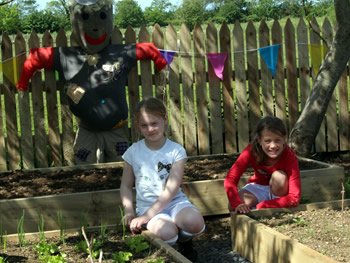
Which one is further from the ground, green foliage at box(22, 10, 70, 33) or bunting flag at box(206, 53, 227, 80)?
green foliage at box(22, 10, 70, 33)

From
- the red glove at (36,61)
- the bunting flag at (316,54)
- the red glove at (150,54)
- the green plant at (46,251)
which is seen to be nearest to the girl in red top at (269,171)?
the green plant at (46,251)

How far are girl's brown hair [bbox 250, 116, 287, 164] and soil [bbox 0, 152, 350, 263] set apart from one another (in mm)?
523

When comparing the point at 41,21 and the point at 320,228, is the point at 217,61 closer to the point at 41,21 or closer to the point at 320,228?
the point at 320,228

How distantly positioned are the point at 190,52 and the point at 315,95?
1668 millimetres

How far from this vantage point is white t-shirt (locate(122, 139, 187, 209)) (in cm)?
348

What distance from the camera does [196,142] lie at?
263 inches

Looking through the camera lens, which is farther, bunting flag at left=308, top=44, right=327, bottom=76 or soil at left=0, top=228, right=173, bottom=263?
bunting flag at left=308, top=44, right=327, bottom=76

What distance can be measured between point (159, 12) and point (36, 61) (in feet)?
146

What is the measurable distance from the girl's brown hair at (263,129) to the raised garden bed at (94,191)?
2.09 feet

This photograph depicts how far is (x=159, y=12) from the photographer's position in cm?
4897

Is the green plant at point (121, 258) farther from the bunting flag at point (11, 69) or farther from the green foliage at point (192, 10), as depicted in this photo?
the green foliage at point (192, 10)

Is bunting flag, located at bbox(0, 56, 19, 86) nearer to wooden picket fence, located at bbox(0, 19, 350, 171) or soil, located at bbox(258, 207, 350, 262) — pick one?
wooden picket fence, located at bbox(0, 19, 350, 171)

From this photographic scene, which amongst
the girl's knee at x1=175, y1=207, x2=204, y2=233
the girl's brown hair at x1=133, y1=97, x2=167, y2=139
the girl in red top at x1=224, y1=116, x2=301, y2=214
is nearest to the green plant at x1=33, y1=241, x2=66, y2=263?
the girl's knee at x1=175, y1=207, x2=204, y2=233

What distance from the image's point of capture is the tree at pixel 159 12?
46656mm
